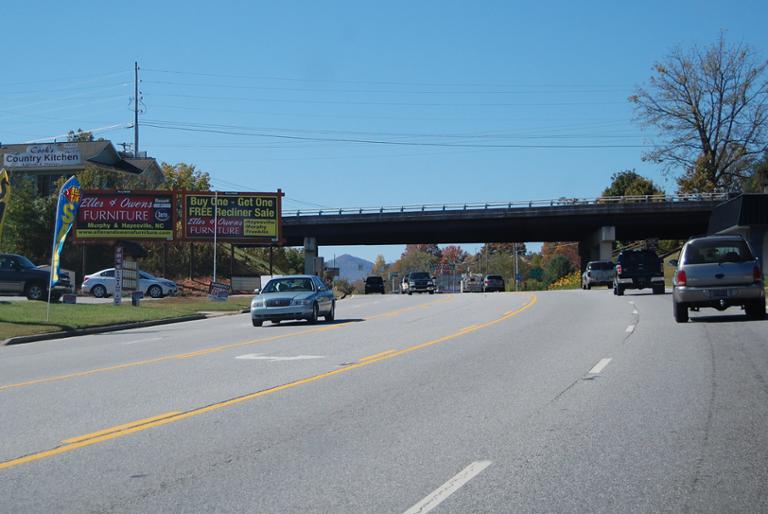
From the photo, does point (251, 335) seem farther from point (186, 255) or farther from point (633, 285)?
point (186, 255)

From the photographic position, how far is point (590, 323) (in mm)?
24625

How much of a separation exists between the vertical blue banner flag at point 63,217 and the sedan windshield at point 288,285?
21.9ft

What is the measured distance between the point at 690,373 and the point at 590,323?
11.3 metres

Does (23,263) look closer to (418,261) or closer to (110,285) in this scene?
(110,285)

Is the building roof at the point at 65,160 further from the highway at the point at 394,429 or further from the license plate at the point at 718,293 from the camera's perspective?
the license plate at the point at 718,293

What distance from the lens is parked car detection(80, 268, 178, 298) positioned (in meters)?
49.2

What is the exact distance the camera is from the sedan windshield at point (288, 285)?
27.9 meters

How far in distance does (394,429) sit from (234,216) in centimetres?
5439

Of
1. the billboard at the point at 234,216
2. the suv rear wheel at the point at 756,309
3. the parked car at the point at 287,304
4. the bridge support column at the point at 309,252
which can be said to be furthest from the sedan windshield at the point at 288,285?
the bridge support column at the point at 309,252

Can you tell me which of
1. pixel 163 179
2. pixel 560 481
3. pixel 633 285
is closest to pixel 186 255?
pixel 163 179

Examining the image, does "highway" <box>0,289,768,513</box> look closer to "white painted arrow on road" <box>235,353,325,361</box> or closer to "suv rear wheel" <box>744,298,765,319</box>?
"white painted arrow on road" <box>235,353,325,361</box>

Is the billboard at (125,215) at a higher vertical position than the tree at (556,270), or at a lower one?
higher

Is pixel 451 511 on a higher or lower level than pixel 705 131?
lower

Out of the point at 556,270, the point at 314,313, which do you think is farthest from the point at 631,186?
the point at 314,313
